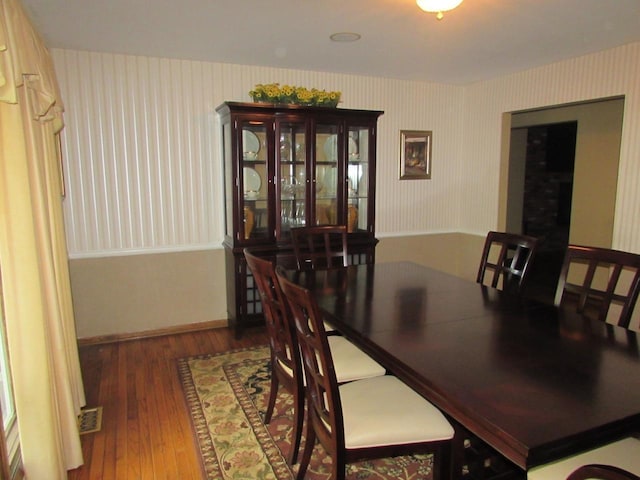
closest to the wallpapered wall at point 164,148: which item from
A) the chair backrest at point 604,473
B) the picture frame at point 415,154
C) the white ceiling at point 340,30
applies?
the white ceiling at point 340,30

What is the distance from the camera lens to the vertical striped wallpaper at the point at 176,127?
11.2ft

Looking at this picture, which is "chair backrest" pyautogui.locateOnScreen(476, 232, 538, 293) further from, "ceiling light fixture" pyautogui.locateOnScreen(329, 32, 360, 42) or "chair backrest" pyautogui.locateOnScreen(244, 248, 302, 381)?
"ceiling light fixture" pyautogui.locateOnScreen(329, 32, 360, 42)

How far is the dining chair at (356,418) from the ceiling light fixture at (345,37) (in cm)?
206

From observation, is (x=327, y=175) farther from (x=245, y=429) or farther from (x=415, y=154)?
(x=245, y=429)

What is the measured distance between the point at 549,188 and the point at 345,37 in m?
4.91

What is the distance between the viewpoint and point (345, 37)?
10.1 feet

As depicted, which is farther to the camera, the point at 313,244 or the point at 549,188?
the point at 549,188

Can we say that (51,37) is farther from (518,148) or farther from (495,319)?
(518,148)

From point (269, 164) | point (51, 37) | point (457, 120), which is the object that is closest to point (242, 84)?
point (269, 164)

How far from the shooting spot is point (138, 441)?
2.33 m

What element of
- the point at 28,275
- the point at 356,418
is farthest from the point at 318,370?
the point at 28,275

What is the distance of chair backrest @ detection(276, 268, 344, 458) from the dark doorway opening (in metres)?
5.54

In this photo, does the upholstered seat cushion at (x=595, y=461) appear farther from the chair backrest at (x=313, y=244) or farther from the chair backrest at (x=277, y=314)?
the chair backrest at (x=313, y=244)

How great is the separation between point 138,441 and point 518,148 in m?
6.14
